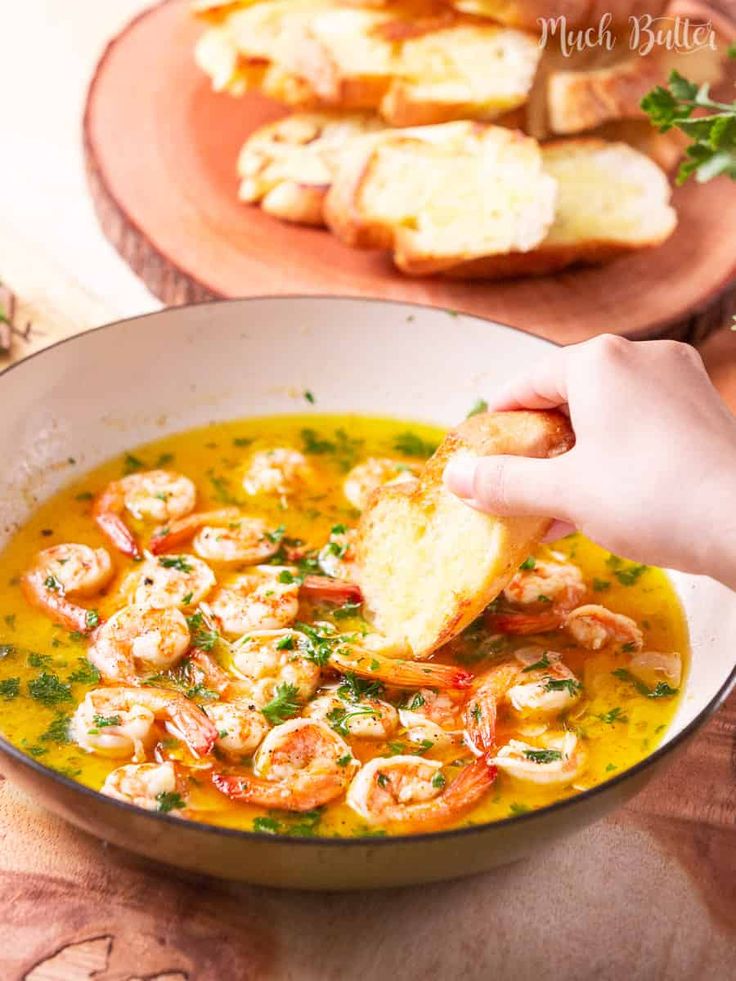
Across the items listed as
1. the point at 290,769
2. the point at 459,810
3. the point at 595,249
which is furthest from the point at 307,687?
the point at 595,249

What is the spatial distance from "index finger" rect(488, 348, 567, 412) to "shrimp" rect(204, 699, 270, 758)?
955 millimetres

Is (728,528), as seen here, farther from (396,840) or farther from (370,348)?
(370,348)

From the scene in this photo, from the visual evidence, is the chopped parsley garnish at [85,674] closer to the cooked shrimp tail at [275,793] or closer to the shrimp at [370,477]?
the cooked shrimp tail at [275,793]

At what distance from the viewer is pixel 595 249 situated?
15.7 feet

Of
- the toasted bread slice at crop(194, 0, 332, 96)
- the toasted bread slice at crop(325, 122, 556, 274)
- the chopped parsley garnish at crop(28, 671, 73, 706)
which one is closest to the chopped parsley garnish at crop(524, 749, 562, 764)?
the chopped parsley garnish at crop(28, 671, 73, 706)

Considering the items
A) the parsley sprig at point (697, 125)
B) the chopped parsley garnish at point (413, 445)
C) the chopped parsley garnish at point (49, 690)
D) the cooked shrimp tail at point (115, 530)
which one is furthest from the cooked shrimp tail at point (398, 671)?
the parsley sprig at point (697, 125)

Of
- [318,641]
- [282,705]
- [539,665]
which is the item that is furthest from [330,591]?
[539,665]

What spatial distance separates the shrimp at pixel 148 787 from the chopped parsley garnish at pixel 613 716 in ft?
3.21

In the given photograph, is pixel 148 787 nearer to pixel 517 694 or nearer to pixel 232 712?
pixel 232 712

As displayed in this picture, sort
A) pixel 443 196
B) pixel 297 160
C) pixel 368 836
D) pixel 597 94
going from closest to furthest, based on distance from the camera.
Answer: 1. pixel 368 836
2. pixel 443 196
3. pixel 297 160
4. pixel 597 94

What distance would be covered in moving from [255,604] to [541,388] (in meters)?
0.87

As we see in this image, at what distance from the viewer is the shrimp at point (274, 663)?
116 inches

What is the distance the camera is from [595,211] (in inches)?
191

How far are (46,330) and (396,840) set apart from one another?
278 centimetres
